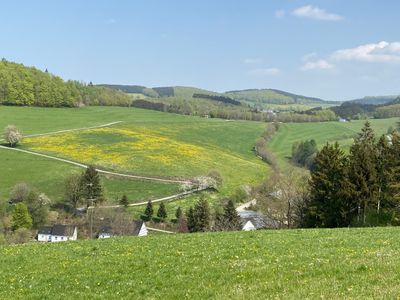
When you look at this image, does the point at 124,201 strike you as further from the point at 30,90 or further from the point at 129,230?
the point at 30,90

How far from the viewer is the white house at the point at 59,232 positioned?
7538 centimetres

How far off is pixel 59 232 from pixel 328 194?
48.5m

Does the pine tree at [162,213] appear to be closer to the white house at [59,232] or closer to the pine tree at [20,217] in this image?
the white house at [59,232]

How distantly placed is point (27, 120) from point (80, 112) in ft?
105

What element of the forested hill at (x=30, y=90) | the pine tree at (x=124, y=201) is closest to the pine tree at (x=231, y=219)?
the pine tree at (x=124, y=201)

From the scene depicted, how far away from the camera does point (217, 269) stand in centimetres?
1617

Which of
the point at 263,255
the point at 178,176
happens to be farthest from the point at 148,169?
the point at 263,255

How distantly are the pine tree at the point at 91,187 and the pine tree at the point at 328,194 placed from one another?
47783 millimetres

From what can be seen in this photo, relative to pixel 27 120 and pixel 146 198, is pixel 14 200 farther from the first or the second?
pixel 27 120

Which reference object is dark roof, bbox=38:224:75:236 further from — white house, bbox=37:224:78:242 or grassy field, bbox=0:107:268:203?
grassy field, bbox=0:107:268:203

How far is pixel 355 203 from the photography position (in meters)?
45.9

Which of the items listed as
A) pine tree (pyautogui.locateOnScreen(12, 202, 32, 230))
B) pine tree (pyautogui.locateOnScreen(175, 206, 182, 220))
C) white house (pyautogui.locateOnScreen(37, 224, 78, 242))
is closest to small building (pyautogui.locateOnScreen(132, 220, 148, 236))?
pine tree (pyautogui.locateOnScreen(175, 206, 182, 220))

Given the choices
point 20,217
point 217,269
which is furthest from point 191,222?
point 217,269

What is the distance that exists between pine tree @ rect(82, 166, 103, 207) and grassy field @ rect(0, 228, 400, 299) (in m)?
61.6
